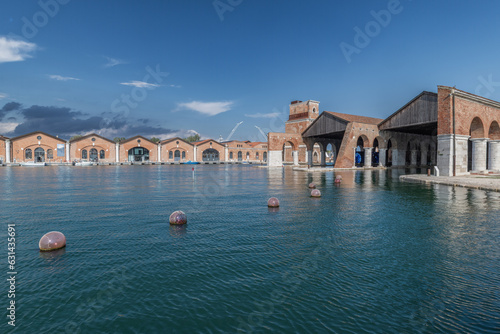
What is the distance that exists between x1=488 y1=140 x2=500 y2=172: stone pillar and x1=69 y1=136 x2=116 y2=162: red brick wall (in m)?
98.6

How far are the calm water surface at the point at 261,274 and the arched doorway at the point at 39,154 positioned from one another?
89.3 m

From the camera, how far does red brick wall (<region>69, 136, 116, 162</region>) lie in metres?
91.1

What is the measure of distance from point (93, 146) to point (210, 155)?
42274mm

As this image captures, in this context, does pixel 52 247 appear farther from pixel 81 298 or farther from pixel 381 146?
pixel 381 146

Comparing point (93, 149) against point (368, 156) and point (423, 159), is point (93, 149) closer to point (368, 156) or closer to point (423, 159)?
point (368, 156)

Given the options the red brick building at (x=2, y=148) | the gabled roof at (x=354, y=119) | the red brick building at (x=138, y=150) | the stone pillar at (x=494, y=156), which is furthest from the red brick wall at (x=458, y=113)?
the red brick building at (x=2, y=148)

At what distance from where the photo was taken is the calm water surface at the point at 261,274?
534 centimetres

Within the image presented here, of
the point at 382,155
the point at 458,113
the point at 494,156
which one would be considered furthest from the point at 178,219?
the point at 382,155

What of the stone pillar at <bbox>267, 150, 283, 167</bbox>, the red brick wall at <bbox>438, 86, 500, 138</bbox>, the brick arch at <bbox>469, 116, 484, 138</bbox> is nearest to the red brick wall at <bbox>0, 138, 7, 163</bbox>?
the stone pillar at <bbox>267, 150, 283, 167</bbox>

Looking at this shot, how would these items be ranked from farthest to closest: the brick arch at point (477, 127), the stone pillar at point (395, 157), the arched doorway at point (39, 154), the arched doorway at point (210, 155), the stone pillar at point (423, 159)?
the arched doorway at point (210, 155)
the arched doorway at point (39, 154)
the stone pillar at point (423, 159)
the stone pillar at point (395, 157)
the brick arch at point (477, 127)

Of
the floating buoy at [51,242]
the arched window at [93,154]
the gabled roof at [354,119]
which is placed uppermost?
the gabled roof at [354,119]

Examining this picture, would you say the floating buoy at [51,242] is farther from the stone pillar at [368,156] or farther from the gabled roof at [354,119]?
the stone pillar at [368,156]

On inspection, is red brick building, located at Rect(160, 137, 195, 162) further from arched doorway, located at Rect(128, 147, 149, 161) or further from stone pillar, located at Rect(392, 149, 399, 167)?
stone pillar, located at Rect(392, 149, 399, 167)

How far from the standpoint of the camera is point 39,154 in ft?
284
